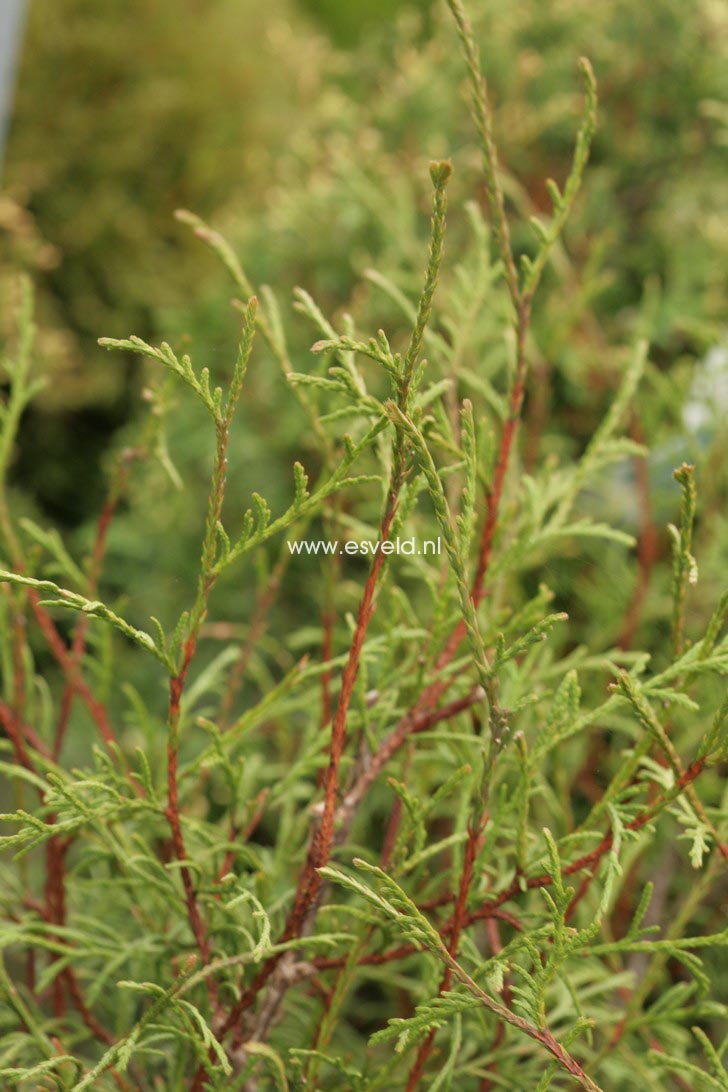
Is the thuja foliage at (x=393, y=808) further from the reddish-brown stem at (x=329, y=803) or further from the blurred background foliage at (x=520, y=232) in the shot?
the blurred background foliage at (x=520, y=232)

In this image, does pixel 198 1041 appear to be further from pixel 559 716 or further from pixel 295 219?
pixel 295 219

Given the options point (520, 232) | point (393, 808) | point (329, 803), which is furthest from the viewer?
point (520, 232)

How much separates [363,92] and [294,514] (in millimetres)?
2370

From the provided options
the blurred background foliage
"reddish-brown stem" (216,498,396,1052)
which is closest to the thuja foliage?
"reddish-brown stem" (216,498,396,1052)

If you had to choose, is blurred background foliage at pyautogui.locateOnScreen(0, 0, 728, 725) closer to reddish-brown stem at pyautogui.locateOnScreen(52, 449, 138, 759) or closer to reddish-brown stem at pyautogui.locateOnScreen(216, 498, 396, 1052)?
reddish-brown stem at pyautogui.locateOnScreen(52, 449, 138, 759)

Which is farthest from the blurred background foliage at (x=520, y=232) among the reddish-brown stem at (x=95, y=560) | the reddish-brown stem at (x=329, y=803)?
the reddish-brown stem at (x=329, y=803)

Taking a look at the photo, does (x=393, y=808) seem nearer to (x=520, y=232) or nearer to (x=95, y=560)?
(x=95, y=560)

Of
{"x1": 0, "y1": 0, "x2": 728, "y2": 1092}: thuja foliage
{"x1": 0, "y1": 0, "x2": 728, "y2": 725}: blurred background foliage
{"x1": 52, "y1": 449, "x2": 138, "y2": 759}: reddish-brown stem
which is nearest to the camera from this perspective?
{"x1": 0, "y1": 0, "x2": 728, "y2": 1092}: thuja foliage

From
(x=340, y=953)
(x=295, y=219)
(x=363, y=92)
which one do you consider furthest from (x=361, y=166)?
(x=340, y=953)

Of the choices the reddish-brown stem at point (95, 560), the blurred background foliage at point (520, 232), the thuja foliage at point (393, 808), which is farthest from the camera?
the blurred background foliage at point (520, 232)

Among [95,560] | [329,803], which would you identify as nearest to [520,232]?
[95,560]

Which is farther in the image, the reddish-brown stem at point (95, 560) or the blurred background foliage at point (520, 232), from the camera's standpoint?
the blurred background foliage at point (520, 232)

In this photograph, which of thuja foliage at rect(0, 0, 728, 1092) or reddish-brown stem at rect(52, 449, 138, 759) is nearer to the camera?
thuja foliage at rect(0, 0, 728, 1092)

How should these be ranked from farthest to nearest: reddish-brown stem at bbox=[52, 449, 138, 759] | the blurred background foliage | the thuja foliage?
the blurred background foliage
reddish-brown stem at bbox=[52, 449, 138, 759]
the thuja foliage
